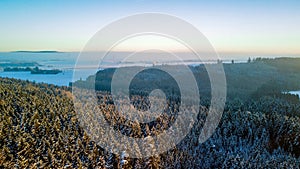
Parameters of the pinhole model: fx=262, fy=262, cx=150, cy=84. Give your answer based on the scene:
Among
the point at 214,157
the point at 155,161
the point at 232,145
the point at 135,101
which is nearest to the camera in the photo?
the point at 155,161

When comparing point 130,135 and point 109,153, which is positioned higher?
point 109,153

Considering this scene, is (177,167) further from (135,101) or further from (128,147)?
(135,101)

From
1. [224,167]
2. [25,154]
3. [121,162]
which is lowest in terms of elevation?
[224,167]

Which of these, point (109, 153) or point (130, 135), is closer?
point (109, 153)

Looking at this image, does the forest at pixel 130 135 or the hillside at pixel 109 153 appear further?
the forest at pixel 130 135

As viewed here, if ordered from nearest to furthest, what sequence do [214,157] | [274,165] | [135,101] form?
1. [274,165]
2. [214,157]
3. [135,101]

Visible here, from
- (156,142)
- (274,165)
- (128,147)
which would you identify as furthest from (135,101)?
(274,165)

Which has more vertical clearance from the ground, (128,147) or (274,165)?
(128,147)

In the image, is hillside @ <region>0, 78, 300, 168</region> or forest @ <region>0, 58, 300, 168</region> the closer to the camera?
hillside @ <region>0, 78, 300, 168</region>

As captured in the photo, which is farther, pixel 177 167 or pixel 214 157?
pixel 214 157
